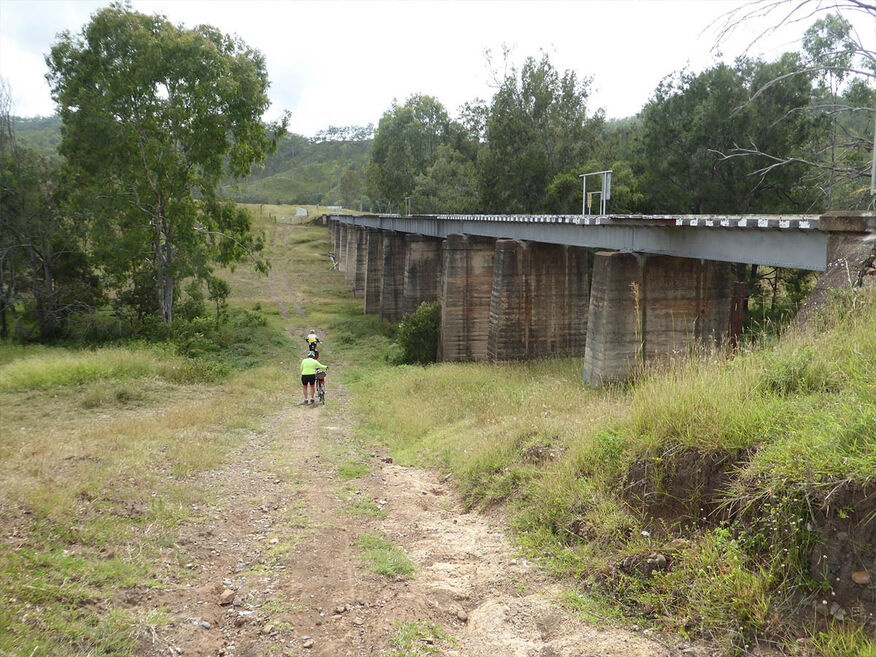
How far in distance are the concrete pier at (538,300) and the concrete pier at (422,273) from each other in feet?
35.3

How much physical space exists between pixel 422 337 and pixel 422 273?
815 cm

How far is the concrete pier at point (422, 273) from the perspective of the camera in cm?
3353

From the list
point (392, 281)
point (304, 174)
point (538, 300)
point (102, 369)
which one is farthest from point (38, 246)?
point (304, 174)

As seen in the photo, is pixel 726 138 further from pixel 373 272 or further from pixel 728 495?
pixel 728 495

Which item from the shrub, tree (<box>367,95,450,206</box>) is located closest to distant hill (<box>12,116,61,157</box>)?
the shrub

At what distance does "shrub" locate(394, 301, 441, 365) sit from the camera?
26156 millimetres

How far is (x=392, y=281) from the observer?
37.8m

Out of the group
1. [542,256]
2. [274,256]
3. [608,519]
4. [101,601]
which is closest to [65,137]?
[542,256]

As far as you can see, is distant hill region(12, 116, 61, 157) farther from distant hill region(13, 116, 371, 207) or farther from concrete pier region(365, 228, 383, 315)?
concrete pier region(365, 228, 383, 315)

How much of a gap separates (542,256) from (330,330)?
55.5 ft

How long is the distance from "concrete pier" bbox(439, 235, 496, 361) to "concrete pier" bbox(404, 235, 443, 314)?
7476 millimetres

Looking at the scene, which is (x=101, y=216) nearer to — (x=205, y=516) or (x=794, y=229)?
(x=205, y=516)

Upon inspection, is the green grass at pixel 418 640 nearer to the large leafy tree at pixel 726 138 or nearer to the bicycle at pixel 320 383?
the bicycle at pixel 320 383

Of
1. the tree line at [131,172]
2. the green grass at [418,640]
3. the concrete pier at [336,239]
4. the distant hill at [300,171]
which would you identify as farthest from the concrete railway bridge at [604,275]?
the distant hill at [300,171]
